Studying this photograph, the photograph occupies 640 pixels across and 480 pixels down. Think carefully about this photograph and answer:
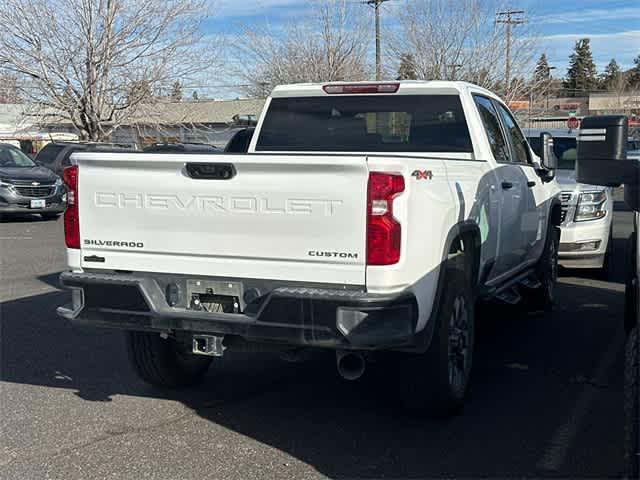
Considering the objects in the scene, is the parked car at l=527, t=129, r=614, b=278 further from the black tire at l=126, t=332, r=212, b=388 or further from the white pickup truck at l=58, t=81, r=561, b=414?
the black tire at l=126, t=332, r=212, b=388

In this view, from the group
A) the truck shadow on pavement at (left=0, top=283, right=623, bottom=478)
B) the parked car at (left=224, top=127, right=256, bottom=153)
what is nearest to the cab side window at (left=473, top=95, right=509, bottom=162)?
the truck shadow on pavement at (left=0, top=283, right=623, bottom=478)

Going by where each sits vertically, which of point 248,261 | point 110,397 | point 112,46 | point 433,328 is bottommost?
point 110,397

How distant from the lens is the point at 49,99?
27734 mm

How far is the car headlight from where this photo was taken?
9547mm

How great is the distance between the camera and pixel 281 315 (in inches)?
168

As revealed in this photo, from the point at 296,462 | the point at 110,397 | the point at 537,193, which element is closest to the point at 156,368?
the point at 110,397

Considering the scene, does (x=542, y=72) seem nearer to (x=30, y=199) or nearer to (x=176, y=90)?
(x=176, y=90)

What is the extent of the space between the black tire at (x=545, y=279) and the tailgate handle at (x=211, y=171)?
4186 millimetres

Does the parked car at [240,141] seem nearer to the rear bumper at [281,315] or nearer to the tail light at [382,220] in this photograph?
the rear bumper at [281,315]

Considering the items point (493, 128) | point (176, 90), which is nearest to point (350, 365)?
point (493, 128)

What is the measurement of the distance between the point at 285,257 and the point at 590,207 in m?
6.30

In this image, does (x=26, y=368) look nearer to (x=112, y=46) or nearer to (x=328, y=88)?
(x=328, y=88)

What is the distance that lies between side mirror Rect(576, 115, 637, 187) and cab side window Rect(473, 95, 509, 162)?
7.86 feet

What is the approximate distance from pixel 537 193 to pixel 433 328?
129 inches
